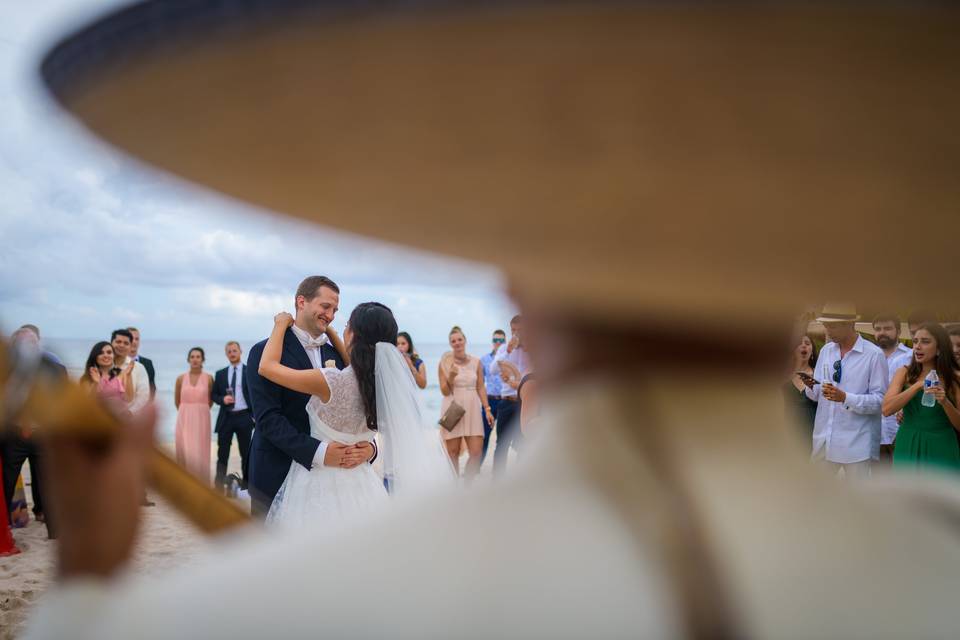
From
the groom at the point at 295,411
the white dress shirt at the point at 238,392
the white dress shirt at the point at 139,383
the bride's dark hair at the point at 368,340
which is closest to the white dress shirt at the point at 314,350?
the groom at the point at 295,411

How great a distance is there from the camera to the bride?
3070 mm

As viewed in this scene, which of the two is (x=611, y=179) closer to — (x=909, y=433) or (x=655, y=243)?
(x=655, y=243)

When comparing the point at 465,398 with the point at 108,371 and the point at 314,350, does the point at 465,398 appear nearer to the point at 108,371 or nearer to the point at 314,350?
the point at 108,371

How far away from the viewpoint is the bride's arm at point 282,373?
301cm

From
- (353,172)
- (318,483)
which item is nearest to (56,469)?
(353,172)

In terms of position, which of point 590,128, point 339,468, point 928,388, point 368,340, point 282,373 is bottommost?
point 339,468

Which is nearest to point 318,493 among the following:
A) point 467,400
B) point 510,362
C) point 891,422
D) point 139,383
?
point 139,383

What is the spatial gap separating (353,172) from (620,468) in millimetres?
279

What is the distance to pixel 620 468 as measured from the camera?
1.73 ft

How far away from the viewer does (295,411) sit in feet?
10.5

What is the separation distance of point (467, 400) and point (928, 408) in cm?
391

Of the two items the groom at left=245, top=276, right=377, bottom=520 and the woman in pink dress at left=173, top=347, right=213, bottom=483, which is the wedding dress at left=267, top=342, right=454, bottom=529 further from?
the woman in pink dress at left=173, top=347, right=213, bottom=483

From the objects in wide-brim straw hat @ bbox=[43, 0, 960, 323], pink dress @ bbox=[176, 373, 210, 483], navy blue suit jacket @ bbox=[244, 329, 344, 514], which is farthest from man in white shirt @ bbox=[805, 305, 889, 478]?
pink dress @ bbox=[176, 373, 210, 483]

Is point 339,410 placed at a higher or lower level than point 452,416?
higher
